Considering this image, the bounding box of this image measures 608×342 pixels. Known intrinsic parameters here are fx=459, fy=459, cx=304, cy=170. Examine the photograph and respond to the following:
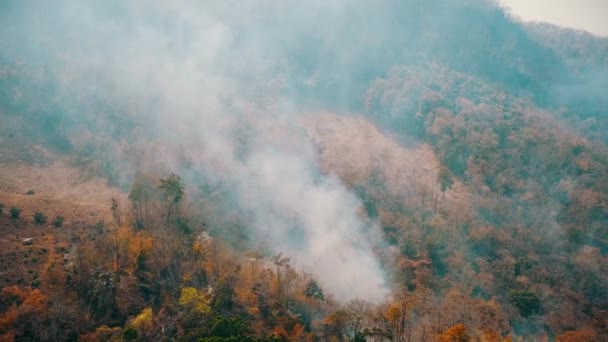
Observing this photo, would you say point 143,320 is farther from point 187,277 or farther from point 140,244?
point 140,244

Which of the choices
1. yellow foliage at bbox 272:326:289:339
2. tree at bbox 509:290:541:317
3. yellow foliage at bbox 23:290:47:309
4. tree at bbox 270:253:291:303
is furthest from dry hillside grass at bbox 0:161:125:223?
tree at bbox 509:290:541:317

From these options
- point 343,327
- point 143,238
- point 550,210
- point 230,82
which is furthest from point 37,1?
point 550,210

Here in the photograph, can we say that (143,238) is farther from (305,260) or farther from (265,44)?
(265,44)

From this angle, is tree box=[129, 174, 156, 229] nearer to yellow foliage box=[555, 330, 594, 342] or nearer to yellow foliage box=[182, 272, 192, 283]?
yellow foliage box=[182, 272, 192, 283]

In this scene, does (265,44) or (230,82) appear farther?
(265,44)

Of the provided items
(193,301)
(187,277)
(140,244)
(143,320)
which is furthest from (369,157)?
(143,320)

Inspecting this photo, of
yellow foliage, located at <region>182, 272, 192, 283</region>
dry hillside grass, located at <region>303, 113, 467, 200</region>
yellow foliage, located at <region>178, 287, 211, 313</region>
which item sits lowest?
yellow foliage, located at <region>178, 287, 211, 313</region>
